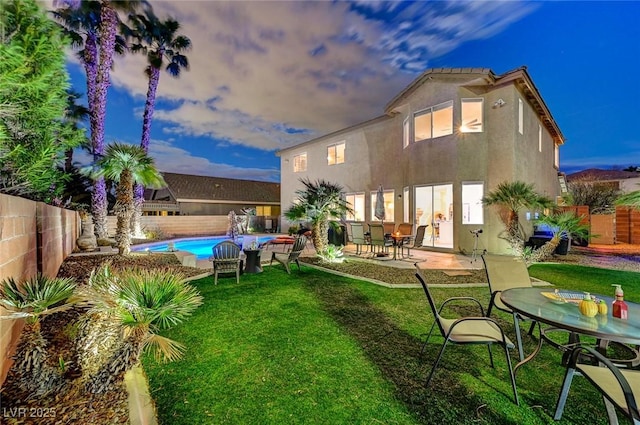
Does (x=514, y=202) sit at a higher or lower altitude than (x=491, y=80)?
lower

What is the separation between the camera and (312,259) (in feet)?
32.9

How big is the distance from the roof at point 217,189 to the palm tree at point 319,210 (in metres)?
20.0

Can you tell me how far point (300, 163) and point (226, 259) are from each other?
1408 centimetres

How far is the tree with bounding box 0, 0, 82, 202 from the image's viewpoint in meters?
3.84

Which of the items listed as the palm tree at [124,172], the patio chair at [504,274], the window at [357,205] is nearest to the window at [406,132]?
the window at [357,205]

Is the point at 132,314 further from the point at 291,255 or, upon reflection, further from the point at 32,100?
the point at 291,255

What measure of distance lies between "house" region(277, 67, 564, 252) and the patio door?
0.04 m

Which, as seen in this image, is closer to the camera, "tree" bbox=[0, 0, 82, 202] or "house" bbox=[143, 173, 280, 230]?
"tree" bbox=[0, 0, 82, 202]

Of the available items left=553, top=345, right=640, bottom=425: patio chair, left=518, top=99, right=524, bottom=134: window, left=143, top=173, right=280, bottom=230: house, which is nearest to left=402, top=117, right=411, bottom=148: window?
left=518, top=99, right=524, bottom=134: window

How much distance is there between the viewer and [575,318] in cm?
247

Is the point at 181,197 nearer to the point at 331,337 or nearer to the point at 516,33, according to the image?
the point at 331,337

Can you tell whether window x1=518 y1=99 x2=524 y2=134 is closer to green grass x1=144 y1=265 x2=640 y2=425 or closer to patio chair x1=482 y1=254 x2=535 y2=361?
patio chair x1=482 y1=254 x2=535 y2=361

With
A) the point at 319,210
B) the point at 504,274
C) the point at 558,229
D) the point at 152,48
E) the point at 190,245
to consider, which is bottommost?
the point at 190,245

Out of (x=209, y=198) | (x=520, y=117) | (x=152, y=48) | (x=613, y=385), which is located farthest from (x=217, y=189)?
(x=613, y=385)
